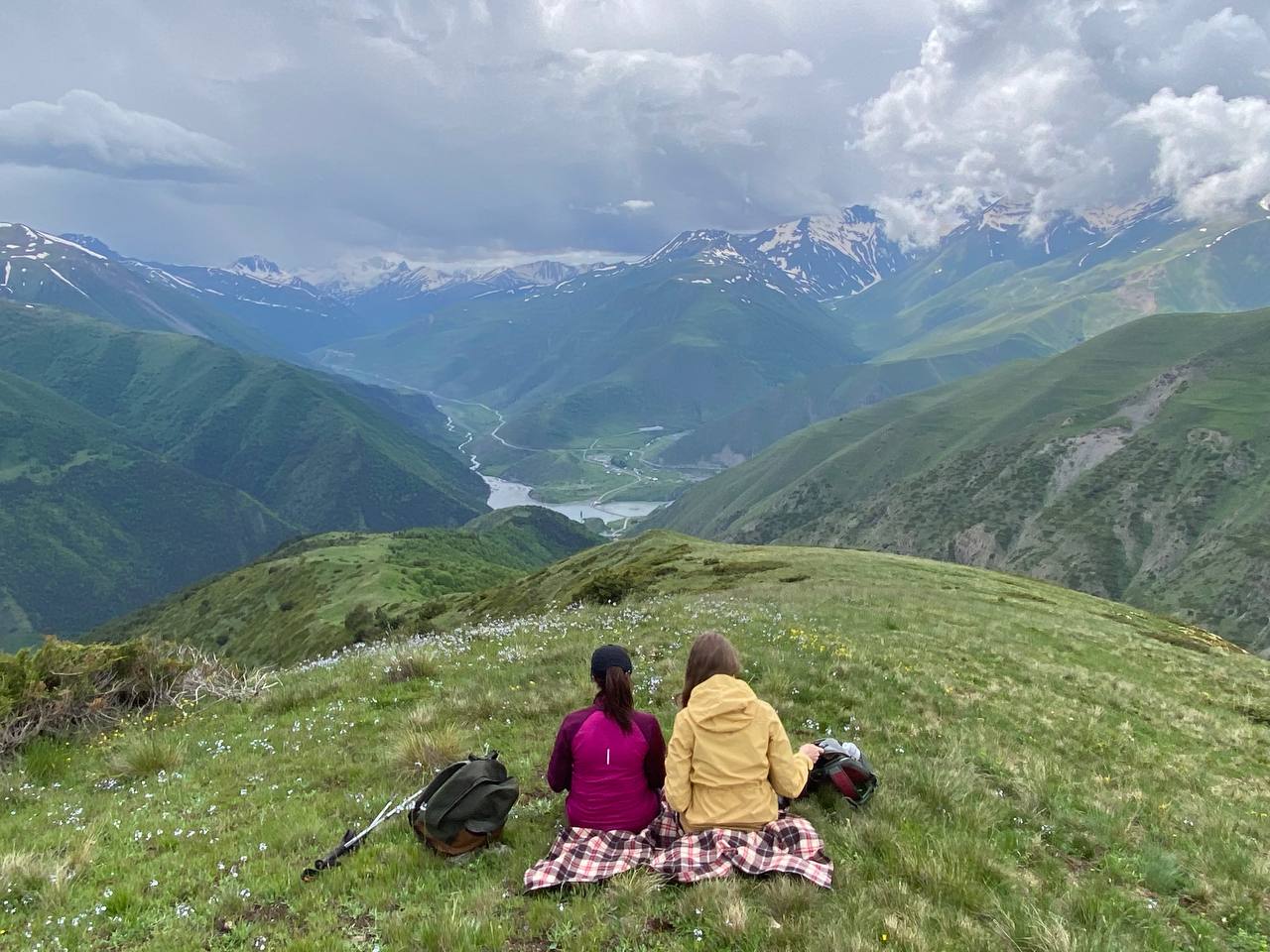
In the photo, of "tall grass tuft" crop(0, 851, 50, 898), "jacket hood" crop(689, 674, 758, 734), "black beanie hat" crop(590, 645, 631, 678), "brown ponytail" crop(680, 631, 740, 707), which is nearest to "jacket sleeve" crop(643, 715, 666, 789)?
"brown ponytail" crop(680, 631, 740, 707)

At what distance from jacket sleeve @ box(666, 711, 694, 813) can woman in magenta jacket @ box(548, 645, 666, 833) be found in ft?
1.27

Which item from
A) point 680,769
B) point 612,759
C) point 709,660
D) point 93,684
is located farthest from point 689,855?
point 93,684

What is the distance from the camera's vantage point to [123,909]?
22.7 ft

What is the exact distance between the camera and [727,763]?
756cm

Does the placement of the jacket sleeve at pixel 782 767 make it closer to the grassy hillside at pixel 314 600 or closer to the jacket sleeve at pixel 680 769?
the jacket sleeve at pixel 680 769

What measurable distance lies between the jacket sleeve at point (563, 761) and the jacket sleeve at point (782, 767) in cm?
232

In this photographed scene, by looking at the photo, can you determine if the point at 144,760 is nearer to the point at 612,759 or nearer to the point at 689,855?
the point at 612,759

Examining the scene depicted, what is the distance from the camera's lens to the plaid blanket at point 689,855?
676 centimetres

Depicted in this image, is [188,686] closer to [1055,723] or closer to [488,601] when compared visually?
[1055,723]

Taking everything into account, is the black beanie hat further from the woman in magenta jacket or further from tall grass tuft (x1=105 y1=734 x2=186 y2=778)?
tall grass tuft (x1=105 y1=734 x2=186 y2=778)

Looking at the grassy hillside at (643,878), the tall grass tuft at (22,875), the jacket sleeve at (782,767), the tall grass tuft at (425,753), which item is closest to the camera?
the grassy hillside at (643,878)

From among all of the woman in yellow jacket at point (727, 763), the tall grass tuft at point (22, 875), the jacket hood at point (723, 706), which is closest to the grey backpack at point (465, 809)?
the woman in yellow jacket at point (727, 763)

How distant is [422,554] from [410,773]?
154 meters

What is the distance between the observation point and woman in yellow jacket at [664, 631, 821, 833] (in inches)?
296
